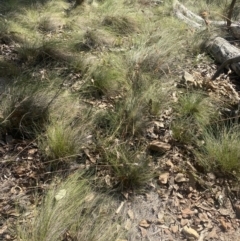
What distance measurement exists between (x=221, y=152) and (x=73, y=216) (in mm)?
1350

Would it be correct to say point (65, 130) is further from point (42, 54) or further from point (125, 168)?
point (42, 54)

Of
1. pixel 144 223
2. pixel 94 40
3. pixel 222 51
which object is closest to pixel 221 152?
pixel 144 223

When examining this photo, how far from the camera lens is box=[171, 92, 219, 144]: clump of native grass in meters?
2.85

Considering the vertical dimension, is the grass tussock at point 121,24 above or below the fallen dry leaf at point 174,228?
above

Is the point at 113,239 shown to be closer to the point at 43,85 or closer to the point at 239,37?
the point at 43,85

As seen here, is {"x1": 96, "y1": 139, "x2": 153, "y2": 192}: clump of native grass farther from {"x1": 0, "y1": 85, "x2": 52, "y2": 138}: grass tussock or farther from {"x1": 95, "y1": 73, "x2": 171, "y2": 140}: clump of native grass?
{"x1": 0, "y1": 85, "x2": 52, "y2": 138}: grass tussock

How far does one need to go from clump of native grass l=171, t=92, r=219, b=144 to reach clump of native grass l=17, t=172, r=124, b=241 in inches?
38.4

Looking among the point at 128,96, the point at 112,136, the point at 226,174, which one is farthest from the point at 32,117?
the point at 226,174

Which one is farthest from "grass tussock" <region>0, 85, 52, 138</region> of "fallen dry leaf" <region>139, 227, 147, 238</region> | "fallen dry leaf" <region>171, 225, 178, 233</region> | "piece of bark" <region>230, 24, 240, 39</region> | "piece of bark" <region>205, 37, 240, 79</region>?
"piece of bark" <region>230, 24, 240, 39</region>

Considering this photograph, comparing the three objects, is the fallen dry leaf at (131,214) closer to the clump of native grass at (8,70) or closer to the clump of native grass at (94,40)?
the clump of native grass at (8,70)

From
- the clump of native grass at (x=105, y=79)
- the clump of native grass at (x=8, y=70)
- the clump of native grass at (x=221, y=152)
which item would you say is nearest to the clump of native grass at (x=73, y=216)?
the clump of native grass at (x=221, y=152)

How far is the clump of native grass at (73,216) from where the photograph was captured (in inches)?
75.1

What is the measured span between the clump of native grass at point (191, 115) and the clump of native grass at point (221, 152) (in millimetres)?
155

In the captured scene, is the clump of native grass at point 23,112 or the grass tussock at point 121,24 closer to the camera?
the clump of native grass at point 23,112
